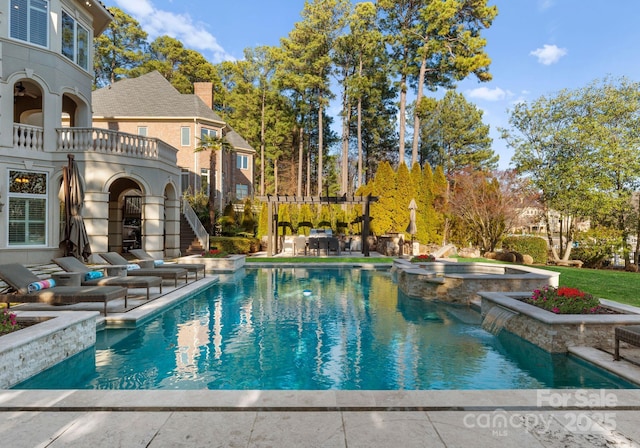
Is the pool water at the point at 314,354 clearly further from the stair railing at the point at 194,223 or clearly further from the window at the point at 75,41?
the window at the point at 75,41

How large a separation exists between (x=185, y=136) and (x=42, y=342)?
1086 inches

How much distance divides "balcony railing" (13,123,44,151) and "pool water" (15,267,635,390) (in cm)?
1070

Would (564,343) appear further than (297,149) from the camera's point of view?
No

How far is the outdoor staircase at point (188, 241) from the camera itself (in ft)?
71.4

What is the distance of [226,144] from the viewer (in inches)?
968

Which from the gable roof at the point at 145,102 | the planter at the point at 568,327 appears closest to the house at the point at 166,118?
the gable roof at the point at 145,102

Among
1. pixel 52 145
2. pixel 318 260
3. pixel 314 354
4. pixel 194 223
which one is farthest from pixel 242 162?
pixel 314 354

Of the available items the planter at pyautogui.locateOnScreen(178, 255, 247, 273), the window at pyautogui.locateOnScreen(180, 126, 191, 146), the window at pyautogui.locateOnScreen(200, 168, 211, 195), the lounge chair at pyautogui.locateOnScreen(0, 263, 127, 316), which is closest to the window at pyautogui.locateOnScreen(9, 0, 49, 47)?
the planter at pyautogui.locateOnScreen(178, 255, 247, 273)

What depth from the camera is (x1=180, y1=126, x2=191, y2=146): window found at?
30469 mm

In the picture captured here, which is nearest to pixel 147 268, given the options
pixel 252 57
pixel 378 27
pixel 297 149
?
pixel 378 27

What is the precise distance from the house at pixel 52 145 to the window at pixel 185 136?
1196 centimetres

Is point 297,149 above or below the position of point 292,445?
above

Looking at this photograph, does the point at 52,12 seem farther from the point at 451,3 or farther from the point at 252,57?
the point at 252,57

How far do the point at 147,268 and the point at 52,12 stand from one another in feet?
39.0
